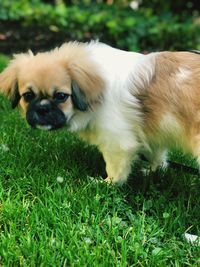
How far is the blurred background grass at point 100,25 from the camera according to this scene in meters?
7.31

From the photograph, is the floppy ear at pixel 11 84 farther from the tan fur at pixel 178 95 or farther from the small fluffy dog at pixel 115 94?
the tan fur at pixel 178 95

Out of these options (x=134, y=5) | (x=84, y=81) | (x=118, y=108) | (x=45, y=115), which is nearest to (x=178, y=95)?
(x=118, y=108)

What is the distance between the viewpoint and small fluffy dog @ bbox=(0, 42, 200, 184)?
9.54 ft

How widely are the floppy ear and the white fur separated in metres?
0.41

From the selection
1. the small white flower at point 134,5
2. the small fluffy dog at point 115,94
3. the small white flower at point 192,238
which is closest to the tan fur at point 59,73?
the small fluffy dog at point 115,94

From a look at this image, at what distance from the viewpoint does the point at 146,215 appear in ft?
9.90

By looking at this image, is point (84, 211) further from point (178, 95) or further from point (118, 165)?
point (178, 95)

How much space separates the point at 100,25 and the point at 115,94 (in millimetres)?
4700

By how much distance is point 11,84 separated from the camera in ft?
10.3

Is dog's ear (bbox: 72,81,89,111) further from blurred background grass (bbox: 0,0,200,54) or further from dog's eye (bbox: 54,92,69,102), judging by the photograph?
blurred background grass (bbox: 0,0,200,54)

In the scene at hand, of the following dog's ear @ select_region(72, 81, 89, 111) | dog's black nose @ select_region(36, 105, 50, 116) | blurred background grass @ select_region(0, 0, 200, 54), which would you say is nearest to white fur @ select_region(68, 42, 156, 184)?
dog's ear @ select_region(72, 81, 89, 111)

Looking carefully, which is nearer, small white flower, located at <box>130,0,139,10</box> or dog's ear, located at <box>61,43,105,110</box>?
dog's ear, located at <box>61,43,105,110</box>

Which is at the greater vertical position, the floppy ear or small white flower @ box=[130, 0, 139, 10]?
→ the floppy ear

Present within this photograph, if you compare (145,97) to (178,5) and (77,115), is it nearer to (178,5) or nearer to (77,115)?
(77,115)
